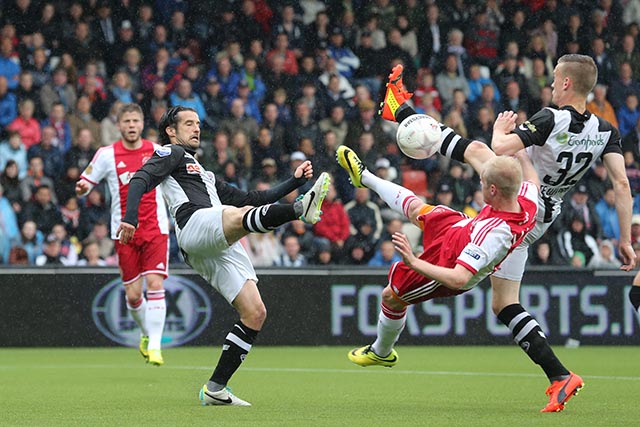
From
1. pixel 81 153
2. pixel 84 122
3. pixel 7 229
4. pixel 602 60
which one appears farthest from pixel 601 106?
pixel 7 229

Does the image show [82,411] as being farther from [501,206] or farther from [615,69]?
[615,69]

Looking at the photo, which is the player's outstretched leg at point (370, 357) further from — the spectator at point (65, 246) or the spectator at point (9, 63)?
the spectator at point (9, 63)

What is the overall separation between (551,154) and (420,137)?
87 cm

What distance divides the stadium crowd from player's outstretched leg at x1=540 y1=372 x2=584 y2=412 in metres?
7.77

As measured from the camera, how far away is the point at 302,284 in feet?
47.2

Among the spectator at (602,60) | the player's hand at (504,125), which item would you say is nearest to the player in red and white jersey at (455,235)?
the player's hand at (504,125)

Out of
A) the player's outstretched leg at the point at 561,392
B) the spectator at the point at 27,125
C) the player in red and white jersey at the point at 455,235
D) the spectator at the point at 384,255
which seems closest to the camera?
the player in red and white jersey at the point at 455,235

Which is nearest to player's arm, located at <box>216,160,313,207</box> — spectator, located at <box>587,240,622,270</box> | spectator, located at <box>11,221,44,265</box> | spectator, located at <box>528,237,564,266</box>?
spectator, located at <box>11,221,44,265</box>

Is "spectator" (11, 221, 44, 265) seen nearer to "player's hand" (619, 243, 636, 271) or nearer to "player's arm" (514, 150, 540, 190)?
"player's arm" (514, 150, 540, 190)

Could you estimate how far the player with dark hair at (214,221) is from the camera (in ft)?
24.7

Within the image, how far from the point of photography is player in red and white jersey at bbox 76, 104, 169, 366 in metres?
11.0

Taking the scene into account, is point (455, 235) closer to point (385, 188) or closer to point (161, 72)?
point (385, 188)

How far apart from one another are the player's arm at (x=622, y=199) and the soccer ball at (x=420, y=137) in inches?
46.4

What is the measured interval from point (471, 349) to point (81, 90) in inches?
265
